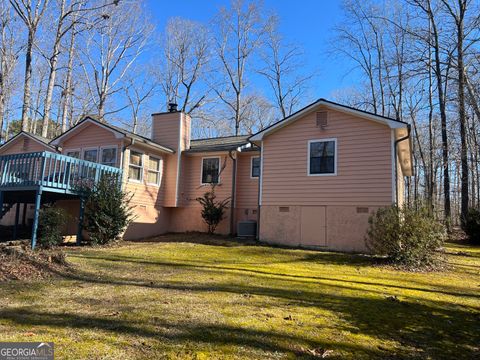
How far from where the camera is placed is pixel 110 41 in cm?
2897

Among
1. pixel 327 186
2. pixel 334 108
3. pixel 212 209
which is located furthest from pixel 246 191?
pixel 334 108

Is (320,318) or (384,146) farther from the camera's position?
(384,146)

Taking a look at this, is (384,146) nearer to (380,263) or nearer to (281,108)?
(380,263)

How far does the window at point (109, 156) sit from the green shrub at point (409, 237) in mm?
10762

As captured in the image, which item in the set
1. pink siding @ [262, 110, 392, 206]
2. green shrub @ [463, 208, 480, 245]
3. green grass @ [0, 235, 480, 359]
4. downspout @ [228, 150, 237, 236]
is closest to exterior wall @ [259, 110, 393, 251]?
pink siding @ [262, 110, 392, 206]

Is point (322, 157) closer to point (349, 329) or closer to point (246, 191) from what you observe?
point (246, 191)

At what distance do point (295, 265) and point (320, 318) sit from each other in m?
4.93

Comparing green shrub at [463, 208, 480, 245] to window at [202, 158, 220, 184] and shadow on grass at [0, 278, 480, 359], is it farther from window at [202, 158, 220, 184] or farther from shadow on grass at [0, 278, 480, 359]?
shadow on grass at [0, 278, 480, 359]

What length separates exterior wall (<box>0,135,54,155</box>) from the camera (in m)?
19.2

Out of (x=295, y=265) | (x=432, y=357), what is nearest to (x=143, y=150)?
(x=295, y=265)

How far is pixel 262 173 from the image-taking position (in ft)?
47.2

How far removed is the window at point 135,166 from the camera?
15078mm

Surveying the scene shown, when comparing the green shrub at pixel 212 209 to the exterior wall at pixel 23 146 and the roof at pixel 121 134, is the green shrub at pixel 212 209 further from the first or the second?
the exterior wall at pixel 23 146

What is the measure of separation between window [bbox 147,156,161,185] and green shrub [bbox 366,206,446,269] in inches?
401
